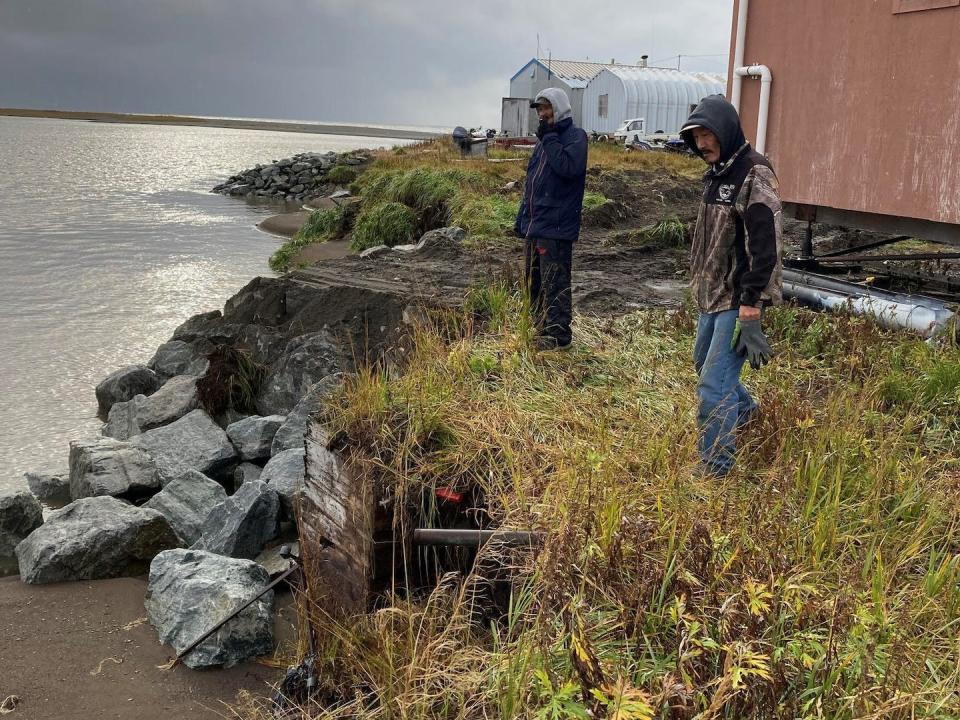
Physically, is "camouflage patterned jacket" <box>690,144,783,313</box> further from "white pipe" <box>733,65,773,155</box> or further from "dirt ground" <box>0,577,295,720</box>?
"white pipe" <box>733,65,773,155</box>

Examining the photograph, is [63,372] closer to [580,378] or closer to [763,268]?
[580,378]

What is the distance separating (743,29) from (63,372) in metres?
9.84

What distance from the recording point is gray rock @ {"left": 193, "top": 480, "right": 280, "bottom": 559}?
611 cm

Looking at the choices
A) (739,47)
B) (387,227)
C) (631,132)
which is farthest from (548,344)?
(631,132)

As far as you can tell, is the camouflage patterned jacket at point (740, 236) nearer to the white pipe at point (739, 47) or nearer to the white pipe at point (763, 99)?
the white pipe at point (763, 99)

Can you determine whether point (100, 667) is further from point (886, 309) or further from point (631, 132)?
point (631, 132)

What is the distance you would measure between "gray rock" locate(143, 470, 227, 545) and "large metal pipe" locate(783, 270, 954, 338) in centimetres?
544

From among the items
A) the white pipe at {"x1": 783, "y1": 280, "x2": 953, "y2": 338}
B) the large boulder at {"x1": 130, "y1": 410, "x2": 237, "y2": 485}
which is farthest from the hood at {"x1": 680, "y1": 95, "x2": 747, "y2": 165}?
the large boulder at {"x1": 130, "y1": 410, "x2": 237, "y2": 485}

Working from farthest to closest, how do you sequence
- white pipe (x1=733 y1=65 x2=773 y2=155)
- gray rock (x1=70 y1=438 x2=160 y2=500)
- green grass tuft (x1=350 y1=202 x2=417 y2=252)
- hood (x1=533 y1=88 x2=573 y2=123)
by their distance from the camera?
green grass tuft (x1=350 y1=202 x2=417 y2=252) → white pipe (x1=733 y1=65 x2=773 y2=155) → gray rock (x1=70 y1=438 x2=160 y2=500) → hood (x1=533 y1=88 x2=573 y2=123)

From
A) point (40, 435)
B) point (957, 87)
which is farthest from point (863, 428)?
point (40, 435)

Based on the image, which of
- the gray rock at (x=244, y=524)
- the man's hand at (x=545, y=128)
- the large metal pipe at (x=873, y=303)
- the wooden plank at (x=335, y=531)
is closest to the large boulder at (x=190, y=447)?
the gray rock at (x=244, y=524)

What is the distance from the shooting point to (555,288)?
6719mm

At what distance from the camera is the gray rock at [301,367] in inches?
357

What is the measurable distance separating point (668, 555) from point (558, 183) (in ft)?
12.3
